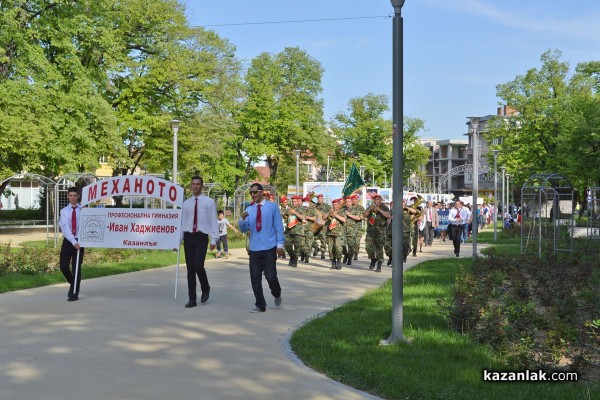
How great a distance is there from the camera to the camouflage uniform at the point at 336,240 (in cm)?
1905

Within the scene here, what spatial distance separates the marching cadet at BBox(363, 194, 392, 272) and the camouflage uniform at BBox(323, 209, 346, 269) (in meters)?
0.70

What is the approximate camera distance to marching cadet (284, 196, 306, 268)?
19906 mm

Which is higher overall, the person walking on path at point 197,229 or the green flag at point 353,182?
the green flag at point 353,182

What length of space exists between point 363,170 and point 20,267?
2512 inches

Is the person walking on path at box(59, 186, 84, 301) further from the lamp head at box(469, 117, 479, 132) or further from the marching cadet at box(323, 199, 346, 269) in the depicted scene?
the lamp head at box(469, 117, 479, 132)

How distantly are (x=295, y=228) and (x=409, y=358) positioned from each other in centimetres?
1278

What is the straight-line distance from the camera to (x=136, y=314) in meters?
10.6

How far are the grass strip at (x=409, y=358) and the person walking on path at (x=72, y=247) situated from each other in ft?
13.7

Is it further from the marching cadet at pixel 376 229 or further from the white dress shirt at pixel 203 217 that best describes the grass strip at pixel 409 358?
the marching cadet at pixel 376 229

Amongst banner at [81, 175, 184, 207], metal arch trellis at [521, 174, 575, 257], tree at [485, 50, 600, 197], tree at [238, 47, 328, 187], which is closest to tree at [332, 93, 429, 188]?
tree at [238, 47, 328, 187]

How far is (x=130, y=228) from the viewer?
13.4 m

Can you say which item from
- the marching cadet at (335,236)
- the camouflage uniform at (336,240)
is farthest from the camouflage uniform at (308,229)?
the camouflage uniform at (336,240)

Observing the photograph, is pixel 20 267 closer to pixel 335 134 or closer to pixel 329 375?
pixel 329 375

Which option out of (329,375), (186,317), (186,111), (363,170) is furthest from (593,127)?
(363,170)
